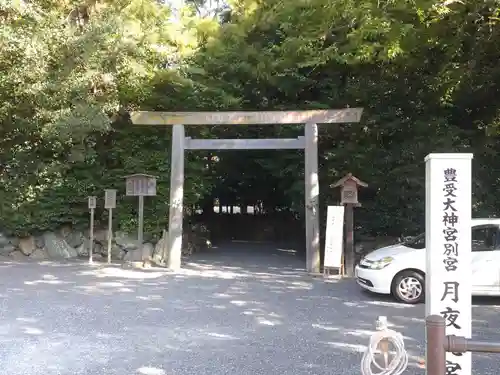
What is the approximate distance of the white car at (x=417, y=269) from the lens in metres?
7.30

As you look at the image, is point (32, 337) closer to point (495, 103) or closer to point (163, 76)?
point (163, 76)

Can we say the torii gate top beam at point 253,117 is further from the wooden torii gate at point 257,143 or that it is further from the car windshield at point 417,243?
the car windshield at point 417,243

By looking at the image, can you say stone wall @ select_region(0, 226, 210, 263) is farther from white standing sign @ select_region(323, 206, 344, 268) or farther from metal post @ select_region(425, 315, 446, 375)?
metal post @ select_region(425, 315, 446, 375)

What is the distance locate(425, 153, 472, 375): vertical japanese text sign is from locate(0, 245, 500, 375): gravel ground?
1122mm

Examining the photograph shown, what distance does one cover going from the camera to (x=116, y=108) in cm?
1226

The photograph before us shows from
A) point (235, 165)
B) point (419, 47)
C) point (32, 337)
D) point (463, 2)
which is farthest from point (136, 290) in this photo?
point (235, 165)

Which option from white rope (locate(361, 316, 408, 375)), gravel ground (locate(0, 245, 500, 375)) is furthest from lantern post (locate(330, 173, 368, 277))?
white rope (locate(361, 316, 408, 375))

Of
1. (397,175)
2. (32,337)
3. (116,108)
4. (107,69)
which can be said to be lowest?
(32,337)

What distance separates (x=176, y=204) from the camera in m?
11.6

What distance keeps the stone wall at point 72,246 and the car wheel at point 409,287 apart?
705 cm

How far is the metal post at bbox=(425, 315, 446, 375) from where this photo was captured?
2.62 meters

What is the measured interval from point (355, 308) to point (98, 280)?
521 centimetres

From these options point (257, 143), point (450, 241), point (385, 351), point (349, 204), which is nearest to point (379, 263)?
point (349, 204)

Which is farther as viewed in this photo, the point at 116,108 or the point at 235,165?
the point at 235,165
